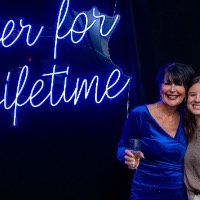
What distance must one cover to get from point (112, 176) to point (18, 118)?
1.09 meters

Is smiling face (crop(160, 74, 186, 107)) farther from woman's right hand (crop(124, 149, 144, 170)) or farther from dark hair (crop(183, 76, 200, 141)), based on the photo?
woman's right hand (crop(124, 149, 144, 170))

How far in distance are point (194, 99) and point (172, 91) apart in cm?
17

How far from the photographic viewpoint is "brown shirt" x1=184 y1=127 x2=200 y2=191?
2248 millimetres

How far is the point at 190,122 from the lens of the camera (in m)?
2.46

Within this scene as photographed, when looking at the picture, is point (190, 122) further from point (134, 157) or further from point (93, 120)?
point (93, 120)

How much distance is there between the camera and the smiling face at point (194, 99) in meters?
2.36

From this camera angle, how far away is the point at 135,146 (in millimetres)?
2072

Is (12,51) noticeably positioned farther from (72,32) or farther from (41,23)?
(72,32)

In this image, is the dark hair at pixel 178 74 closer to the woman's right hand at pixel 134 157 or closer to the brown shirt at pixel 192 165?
the brown shirt at pixel 192 165

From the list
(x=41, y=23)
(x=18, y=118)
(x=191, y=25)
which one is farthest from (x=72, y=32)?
(x=191, y=25)

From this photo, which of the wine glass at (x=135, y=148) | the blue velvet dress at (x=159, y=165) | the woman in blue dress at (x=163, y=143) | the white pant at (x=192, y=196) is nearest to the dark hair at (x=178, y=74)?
the woman in blue dress at (x=163, y=143)

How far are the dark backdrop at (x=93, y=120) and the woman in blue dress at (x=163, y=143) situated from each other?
659mm

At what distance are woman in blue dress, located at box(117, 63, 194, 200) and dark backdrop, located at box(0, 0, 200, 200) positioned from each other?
0.66 meters

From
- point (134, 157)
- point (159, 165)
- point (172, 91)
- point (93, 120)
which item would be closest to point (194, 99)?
Answer: point (172, 91)
